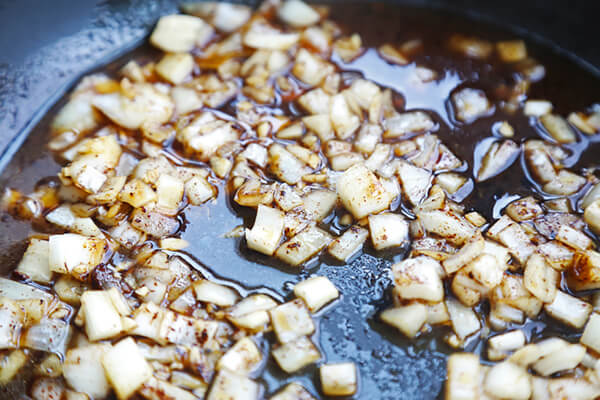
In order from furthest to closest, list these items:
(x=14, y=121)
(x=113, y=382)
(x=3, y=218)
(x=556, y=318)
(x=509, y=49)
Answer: (x=509, y=49)
(x=14, y=121)
(x=3, y=218)
(x=556, y=318)
(x=113, y=382)

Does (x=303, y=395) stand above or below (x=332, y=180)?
below

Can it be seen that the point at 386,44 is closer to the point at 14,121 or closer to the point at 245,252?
the point at 245,252

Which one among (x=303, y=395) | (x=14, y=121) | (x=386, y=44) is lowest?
(x=303, y=395)

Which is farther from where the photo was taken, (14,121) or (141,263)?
(14,121)

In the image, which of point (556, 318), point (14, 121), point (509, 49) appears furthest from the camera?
point (509, 49)

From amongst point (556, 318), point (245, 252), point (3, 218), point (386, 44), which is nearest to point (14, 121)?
point (3, 218)

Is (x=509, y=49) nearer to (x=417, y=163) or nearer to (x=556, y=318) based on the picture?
(x=417, y=163)
